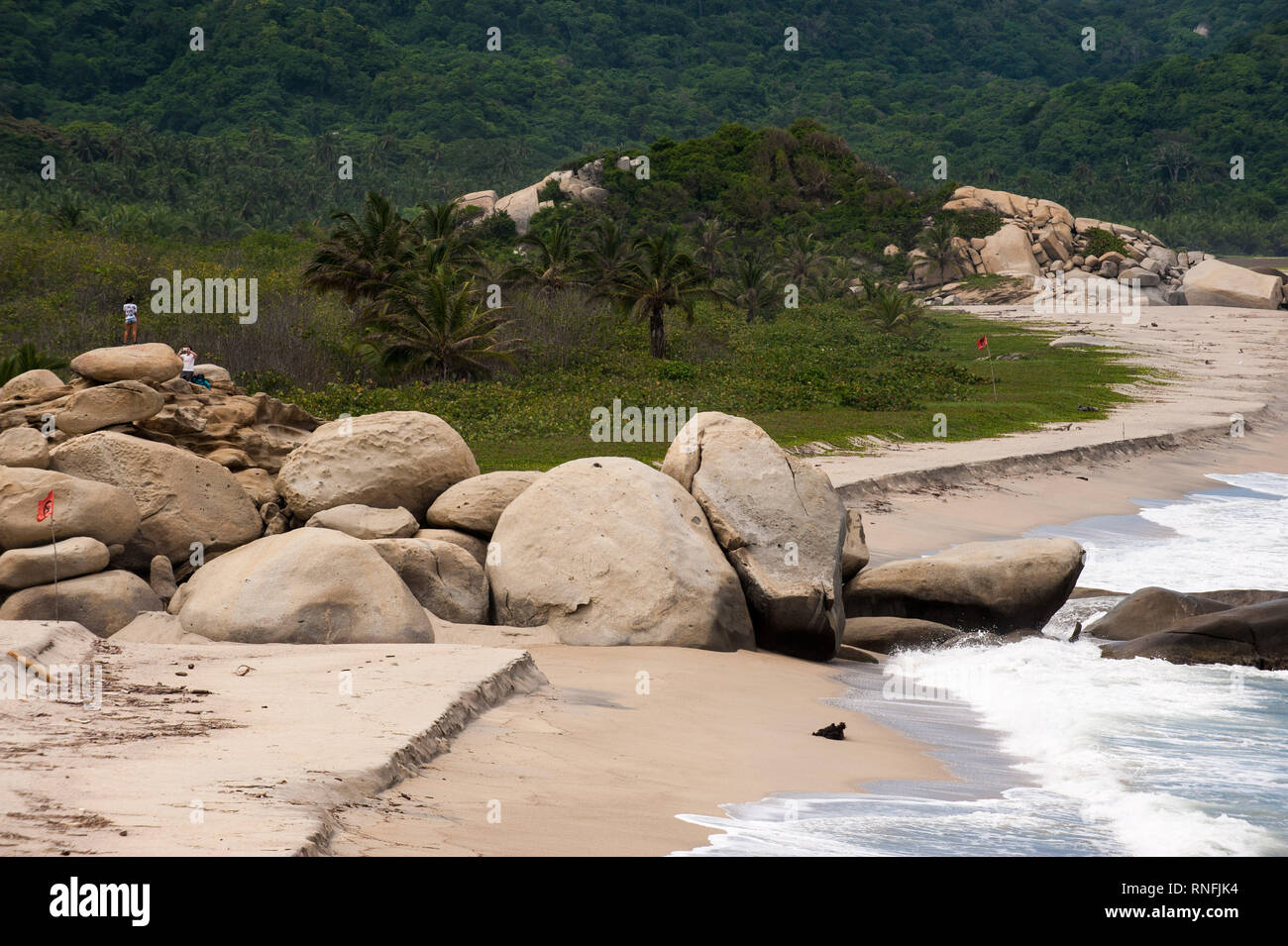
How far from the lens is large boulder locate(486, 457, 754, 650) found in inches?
425

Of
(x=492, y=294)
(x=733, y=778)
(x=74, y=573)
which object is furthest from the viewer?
(x=492, y=294)

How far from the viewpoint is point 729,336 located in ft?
139

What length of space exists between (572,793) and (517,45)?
155 m

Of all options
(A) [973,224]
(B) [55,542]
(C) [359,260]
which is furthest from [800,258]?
(B) [55,542]

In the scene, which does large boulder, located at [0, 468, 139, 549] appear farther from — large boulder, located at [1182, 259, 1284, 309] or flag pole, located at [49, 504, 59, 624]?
large boulder, located at [1182, 259, 1284, 309]

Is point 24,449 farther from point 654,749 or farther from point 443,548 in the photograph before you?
point 654,749

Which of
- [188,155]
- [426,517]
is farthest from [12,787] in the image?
[188,155]

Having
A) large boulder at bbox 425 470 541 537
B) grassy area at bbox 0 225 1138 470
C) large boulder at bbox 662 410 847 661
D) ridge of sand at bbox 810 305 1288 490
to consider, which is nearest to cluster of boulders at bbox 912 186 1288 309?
ridge of sand at bbox 810 305 1288 490

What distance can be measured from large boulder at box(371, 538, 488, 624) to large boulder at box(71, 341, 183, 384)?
14.2ft

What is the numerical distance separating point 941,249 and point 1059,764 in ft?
239

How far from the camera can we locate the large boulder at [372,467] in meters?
12.6

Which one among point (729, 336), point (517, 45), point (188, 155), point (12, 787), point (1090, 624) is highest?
point (517, 45)

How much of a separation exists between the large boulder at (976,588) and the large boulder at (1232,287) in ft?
186
